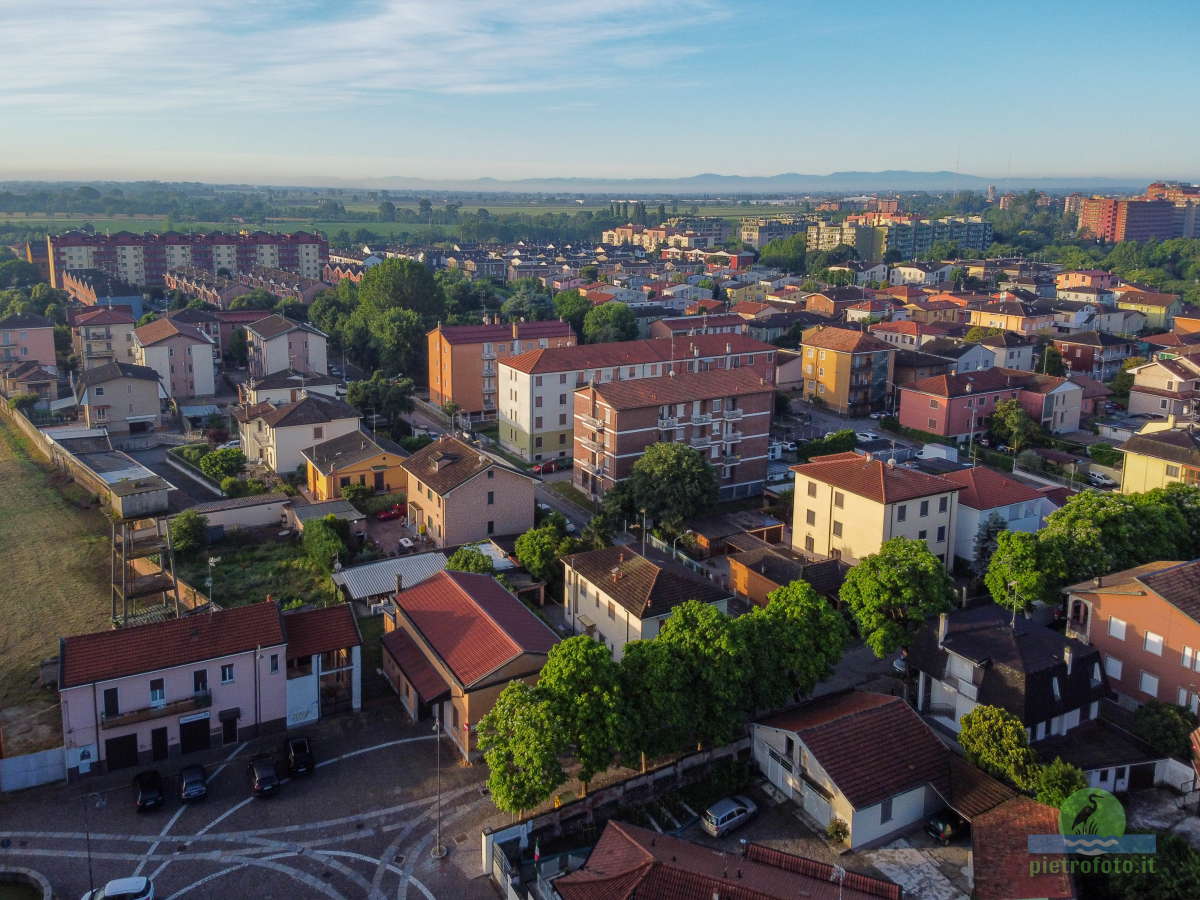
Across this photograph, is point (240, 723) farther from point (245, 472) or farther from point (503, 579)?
point (245, 472)

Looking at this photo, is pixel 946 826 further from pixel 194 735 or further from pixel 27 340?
pixel 27 340

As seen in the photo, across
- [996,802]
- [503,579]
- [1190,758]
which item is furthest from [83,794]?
[1190,758]

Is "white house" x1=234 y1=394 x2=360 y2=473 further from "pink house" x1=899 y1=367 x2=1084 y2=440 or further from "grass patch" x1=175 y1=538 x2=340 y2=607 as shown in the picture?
"pink house" x1=899 y1=367 x2=1084 y2=440

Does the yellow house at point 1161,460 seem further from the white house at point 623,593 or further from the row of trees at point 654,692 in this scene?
the row of trees at point 654,692

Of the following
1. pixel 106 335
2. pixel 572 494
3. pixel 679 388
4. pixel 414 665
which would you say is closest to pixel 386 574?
pixel 414 665

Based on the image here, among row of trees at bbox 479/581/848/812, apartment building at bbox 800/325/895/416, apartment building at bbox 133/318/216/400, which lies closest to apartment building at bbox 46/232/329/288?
apartment building at bbox 133/318/216/400

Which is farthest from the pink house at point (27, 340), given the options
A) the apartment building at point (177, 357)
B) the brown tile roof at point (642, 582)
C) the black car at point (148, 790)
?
the black car at point (148, 790)
